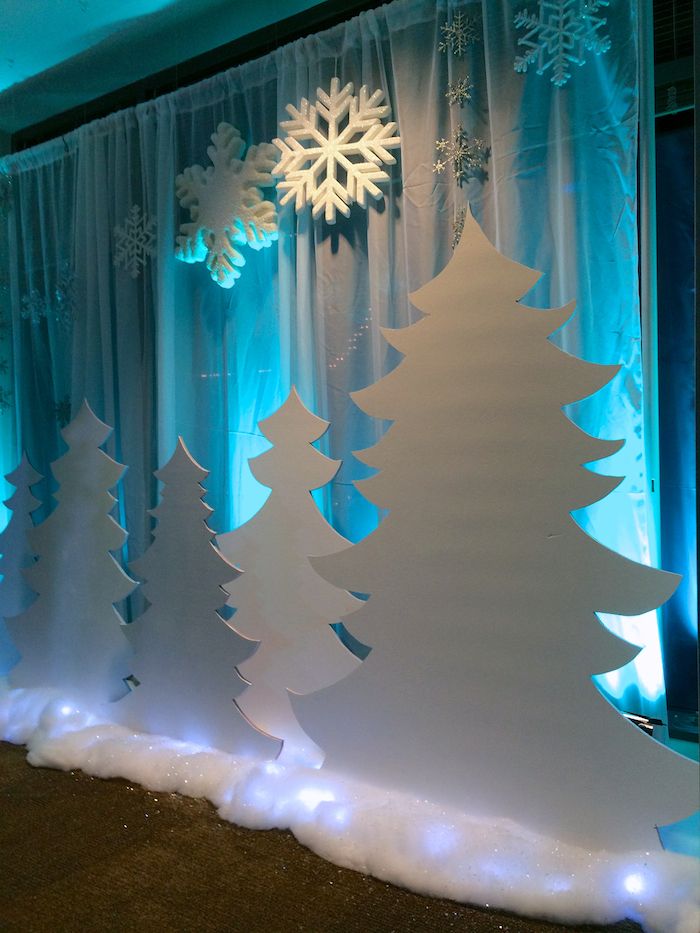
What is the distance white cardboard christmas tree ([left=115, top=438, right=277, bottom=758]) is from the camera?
232cm

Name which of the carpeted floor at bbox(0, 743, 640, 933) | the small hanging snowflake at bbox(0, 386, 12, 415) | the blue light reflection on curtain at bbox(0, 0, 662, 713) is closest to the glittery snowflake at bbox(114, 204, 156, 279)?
the blue light reflection on curtain at bbox(0, 0, 662, 713)

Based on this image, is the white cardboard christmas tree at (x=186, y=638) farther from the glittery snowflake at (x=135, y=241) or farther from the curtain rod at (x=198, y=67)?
the curtain rod at (x=198, y=67)

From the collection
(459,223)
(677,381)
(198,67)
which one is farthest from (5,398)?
(677,381)

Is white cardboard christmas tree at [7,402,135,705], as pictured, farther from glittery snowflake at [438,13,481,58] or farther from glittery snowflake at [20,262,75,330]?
glittery snowflake at [438,13,481,58]

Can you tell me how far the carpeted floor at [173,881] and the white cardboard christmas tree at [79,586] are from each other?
1.72 ft

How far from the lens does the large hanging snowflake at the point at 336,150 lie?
243 centimetres

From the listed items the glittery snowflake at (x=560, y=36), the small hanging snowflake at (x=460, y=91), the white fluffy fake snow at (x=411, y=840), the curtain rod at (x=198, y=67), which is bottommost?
the white fluffy fake snow at (x=411, y=840)

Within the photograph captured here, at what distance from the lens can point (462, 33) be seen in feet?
7.61

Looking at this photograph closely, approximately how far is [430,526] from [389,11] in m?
1.59

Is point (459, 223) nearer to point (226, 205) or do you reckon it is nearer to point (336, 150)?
point (336, 150)

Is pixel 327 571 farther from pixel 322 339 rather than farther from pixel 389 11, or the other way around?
pixel 389 11

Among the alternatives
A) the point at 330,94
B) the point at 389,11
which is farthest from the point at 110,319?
the point at 389,11

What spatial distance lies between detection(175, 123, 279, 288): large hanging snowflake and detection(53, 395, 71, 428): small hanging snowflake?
2.85 ft

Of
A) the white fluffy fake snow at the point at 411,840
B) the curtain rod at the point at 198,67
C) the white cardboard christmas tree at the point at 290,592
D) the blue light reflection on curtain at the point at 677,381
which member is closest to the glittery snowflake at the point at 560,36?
the blue light reflection on curtain at the point at 677,381
